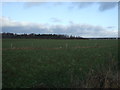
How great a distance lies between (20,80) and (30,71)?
6.57ft

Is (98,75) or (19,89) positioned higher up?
(98,75)

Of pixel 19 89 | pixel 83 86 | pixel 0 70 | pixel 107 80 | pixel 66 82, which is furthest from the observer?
pixel 0 70

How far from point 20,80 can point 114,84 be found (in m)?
4.22

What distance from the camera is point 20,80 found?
9031 millimetres

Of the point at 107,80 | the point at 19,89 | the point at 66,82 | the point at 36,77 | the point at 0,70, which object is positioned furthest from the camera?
the point at 0,70

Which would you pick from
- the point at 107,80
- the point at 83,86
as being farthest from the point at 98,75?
the point at 83,86

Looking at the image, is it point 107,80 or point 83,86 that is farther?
point 107,80

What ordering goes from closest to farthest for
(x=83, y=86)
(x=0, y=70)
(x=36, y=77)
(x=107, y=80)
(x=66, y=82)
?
1. (x=83, y=86)
2. (x=107, y=80)
3. (x=66, y=82)
4. (x=36, y=77)
5. (x=0, y=70)

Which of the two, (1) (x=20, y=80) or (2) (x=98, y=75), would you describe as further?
(1) (x=20, y=80)

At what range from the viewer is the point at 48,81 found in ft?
29.6

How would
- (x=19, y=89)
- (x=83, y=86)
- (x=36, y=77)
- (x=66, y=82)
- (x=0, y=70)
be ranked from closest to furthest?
1. (x=83, y=86)
2. (x=19, y=89)
3. (x=66, y=82)
4. (x=36, y=77)
5. (x=0, y=70)

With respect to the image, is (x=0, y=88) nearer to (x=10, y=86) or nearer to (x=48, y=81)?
(x=10, y=86)

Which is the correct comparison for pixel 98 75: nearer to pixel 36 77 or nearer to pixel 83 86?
pixel 83 86

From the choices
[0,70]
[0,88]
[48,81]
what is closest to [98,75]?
[48,81]
